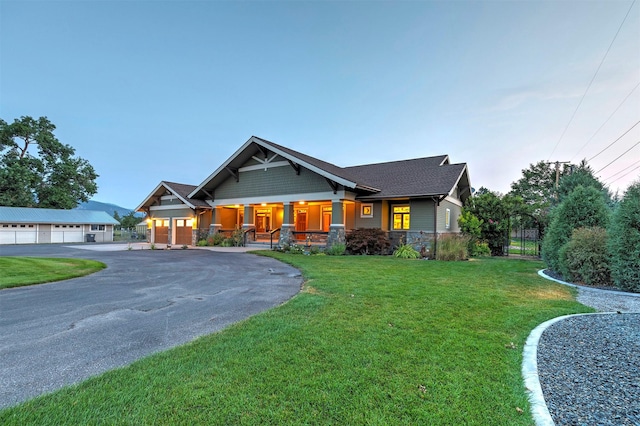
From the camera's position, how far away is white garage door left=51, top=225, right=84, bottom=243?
31125 millimetres

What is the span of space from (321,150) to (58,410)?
4203 cm

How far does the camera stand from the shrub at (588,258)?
8.02 metres

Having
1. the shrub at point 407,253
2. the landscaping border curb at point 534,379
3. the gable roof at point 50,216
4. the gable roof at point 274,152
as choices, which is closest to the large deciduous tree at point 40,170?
the gable roof at point 50,216

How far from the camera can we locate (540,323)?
15.1ft

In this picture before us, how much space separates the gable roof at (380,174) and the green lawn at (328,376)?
1132 cm

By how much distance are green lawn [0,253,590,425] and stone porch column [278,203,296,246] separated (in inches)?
508

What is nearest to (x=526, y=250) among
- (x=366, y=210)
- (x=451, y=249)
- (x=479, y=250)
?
(x=479, y=250)

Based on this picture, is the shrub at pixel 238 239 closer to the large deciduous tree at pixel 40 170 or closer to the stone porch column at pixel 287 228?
the stone porch column at pixel 287 228

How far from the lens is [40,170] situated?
3578 cm

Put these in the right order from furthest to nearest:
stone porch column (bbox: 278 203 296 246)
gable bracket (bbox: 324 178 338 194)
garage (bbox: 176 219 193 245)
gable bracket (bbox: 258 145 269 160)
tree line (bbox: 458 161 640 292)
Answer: garage (bbox: 176 219 193 245)
gable bracket (bbox: 258 145 269 160)
stone porch column (bbox: 278 203 296 246)
gable bracket (bbox: 324 178 338 194)
tree line (bbox: 458 161 640 292)

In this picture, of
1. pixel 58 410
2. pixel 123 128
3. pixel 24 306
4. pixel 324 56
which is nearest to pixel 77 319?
pixel 24 306

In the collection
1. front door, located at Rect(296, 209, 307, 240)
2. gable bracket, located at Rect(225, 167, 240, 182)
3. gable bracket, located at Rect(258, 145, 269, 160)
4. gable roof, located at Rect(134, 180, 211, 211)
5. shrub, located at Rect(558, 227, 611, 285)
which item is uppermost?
gable bracket, located at Rect(258, 145, 269, 160)

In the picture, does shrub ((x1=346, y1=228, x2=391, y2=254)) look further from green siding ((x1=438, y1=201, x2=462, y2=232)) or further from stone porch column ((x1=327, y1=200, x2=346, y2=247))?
green siding ((x1=438, y1=201, x2=462, y2=232))

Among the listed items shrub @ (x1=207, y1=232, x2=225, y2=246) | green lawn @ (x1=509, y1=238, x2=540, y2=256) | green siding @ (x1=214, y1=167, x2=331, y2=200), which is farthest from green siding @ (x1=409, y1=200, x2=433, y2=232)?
shrub @ (x1=207, y1=232, x2=225, y2=246)
